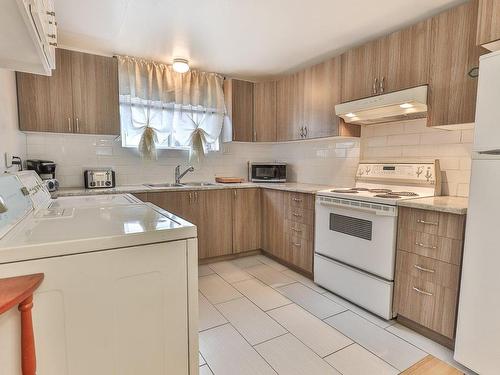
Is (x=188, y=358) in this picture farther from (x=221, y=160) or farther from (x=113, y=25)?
(x=221, y=160)

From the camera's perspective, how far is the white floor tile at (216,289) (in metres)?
2.36

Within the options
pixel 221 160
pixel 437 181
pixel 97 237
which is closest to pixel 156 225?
pixel 97 237

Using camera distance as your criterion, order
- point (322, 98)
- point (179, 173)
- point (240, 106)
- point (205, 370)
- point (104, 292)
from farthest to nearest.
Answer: point (240, 106)
point (179, 173)
point (322, 98)
point (205, 370)
point (104, 292)

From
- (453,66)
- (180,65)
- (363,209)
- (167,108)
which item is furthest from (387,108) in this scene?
(167,108)

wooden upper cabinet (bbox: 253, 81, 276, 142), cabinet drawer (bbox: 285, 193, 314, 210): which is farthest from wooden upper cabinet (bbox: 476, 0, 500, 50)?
wooden upper cabinet (bbox: 253, 81, 276, 142)

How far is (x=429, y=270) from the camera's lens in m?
1.76

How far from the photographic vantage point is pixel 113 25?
7.31 feet

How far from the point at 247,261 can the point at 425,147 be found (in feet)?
6.95

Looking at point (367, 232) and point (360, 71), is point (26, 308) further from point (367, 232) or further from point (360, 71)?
point (360, 71)

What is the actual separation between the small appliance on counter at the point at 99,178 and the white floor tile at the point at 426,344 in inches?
108

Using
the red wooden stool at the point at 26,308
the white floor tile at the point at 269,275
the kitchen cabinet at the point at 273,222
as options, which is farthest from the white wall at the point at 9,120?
the kitchen cabinet at the point at 273,222

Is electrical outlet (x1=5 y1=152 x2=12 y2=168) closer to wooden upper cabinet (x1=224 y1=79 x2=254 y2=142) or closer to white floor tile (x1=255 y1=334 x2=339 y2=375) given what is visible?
white floor tile (x1=255 y1=334 x2=339 y2=375)

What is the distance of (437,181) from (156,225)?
212 centimetres

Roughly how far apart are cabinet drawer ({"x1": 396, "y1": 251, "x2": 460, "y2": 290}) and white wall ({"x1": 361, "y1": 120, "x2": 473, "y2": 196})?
0.69 meters
